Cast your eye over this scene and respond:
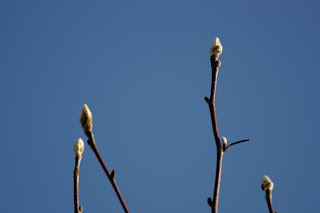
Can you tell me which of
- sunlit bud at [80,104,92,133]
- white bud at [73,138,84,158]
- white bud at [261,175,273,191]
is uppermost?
white bud at [73,138,84,158]

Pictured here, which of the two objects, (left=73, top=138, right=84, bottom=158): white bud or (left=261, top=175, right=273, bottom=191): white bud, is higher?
(left=73, top=138, right=84, bottom=158): white bud

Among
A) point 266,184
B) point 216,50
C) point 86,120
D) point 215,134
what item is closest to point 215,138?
point 215,134

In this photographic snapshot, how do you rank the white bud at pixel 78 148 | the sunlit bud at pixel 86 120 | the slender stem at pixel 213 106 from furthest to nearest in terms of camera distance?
the white bud at pixel 78 148, the slender stem at pixel 213 106, the sunlit bud at pixel 86 120

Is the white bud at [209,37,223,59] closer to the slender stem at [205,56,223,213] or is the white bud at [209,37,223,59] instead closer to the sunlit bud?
the slender stem at [205,56,223,213]

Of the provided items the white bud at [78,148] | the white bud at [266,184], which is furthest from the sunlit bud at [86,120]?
the white bud at [266,184]

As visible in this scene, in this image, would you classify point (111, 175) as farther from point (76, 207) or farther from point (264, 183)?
point (264, 183)

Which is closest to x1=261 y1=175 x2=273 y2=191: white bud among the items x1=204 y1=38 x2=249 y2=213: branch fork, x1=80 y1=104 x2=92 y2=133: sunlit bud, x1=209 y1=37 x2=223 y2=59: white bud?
x1=204 y1=38 x2=249 y2=213: branch fork

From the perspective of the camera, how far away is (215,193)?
2.38m

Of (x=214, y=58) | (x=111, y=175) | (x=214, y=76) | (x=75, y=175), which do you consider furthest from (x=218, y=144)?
(x=75, y=175)

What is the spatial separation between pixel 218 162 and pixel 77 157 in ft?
3.33

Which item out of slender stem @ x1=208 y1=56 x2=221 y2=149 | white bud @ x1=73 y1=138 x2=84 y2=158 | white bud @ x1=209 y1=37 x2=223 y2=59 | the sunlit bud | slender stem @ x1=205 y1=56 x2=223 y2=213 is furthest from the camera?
white bud @ x1=209 y1=37 x2=223 y2=59

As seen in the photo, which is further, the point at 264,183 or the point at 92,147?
the point at 264,183

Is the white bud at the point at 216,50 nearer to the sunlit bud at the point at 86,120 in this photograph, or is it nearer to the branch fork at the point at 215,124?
the branch fork at the point at 215,124

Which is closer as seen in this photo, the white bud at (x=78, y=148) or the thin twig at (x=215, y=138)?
the thin twig at (x=215, y=138)
